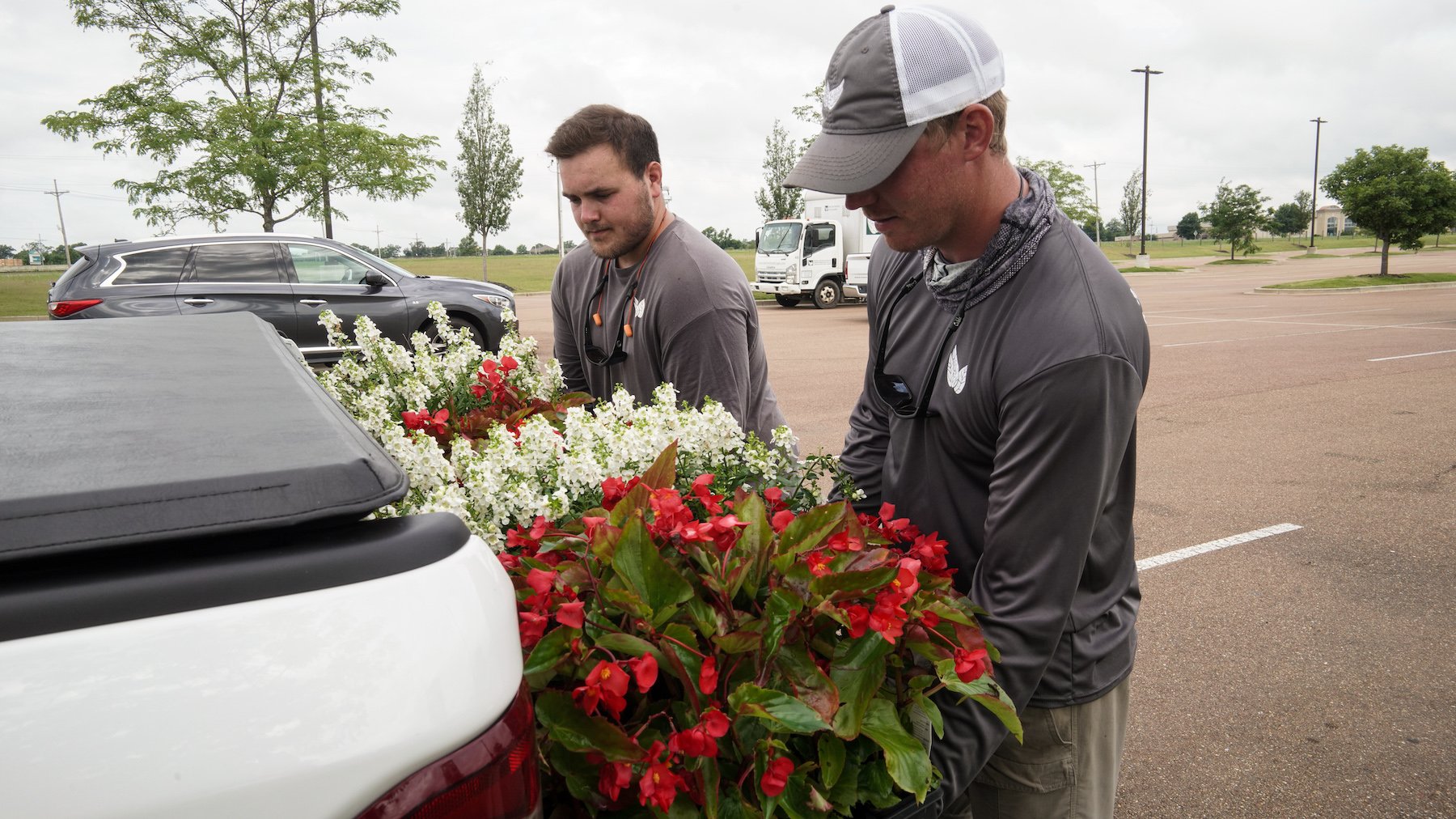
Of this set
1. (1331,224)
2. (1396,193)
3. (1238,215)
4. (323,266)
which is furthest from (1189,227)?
(323,266)

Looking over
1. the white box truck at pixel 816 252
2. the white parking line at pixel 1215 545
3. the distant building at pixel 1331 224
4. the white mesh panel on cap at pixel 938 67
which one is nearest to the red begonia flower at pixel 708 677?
the white mesh panel on cap at pixel 938 67

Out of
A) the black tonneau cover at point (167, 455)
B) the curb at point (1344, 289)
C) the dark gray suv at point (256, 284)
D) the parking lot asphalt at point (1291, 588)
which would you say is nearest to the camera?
the black tonneau cover at point (167, 455)

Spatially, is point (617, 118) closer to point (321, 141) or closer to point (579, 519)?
point (579, 519)

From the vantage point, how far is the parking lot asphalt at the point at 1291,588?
3.08m

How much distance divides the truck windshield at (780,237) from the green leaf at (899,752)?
22.1 m

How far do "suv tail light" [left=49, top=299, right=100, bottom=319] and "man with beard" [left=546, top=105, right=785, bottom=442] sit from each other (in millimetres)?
9012

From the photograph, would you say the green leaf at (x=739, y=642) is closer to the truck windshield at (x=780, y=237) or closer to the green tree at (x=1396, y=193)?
the truck windshield at (x=780, y=237)

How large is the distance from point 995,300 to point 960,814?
3.24ft

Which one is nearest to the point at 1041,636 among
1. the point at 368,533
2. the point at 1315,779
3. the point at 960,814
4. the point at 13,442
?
the point at 960,814

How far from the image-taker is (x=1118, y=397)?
4.57ft

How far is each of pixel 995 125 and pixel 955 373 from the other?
17.4 inches

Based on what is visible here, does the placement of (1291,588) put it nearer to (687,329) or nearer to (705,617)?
(687,329)

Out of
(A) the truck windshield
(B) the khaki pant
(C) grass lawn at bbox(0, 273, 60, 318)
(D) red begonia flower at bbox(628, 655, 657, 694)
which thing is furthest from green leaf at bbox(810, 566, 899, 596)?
(A) the truck windshield

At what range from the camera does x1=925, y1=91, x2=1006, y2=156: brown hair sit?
1.52m
